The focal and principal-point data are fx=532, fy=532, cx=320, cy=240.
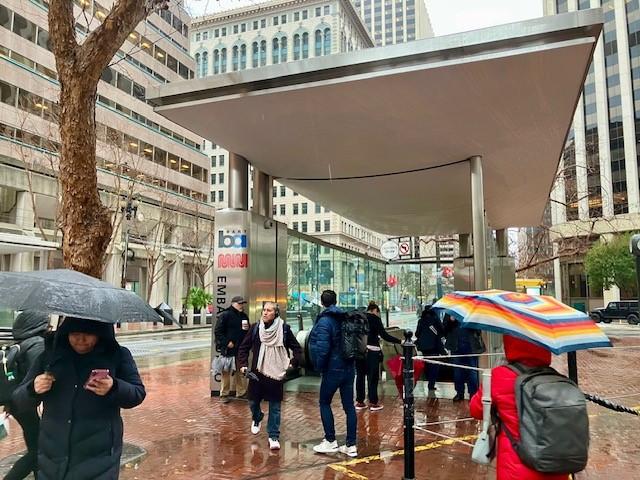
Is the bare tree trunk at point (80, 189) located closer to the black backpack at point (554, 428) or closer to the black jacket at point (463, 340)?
the black backpack at point (554, 428)

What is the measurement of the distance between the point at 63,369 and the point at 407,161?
821 cm

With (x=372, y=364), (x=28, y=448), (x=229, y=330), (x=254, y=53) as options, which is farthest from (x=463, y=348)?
(x=254, y=53)

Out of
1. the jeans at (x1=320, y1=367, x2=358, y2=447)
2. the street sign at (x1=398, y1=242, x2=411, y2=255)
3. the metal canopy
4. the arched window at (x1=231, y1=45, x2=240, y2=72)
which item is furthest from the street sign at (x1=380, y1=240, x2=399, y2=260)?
the arched window at (x1=231, y1=45, x2=240, y2=72)

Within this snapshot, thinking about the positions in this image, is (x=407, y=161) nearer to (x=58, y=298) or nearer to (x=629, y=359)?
(x=58, y=298)

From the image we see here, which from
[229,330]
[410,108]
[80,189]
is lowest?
[229,330]

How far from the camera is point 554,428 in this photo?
264cm

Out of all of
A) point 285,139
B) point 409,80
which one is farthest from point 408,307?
point 409,80

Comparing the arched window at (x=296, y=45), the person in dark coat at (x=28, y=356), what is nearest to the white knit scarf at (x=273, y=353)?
the person in dark coat at (x=28, y=356)

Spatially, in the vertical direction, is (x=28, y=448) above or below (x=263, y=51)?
below

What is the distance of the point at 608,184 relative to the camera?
55312 mm

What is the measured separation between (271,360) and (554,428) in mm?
4199

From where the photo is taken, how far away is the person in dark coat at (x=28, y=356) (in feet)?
13.2

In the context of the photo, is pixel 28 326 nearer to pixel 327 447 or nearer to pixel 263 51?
pixel 327 447

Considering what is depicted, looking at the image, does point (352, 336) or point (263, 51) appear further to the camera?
point (263, 51)
